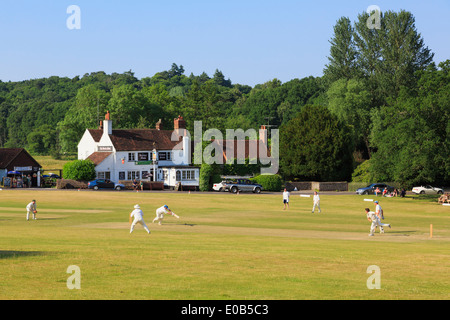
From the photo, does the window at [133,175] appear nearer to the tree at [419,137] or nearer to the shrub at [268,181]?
the shrub at [268,181]

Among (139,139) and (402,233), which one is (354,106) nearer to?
(139,139)

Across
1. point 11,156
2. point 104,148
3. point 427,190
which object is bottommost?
point 427,190

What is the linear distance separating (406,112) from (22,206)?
155 feet

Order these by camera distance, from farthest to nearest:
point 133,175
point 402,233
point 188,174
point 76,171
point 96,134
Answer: point 96,134
point 133,175
point 188,174
point 76,171
point 402,233

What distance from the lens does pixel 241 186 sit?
81000 millimetres

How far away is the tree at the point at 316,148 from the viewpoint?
94375 millimetres

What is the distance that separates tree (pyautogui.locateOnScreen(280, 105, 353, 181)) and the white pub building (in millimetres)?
16238

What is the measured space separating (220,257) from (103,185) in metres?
63.0

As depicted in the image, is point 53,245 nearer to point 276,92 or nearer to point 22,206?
point 22,206

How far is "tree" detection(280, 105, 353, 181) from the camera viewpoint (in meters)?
94.4

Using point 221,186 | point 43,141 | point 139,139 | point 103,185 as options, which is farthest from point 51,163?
point 221,186

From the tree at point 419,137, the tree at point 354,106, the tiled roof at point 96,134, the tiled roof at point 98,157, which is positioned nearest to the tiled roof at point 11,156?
the tiled roof at point 98,157
